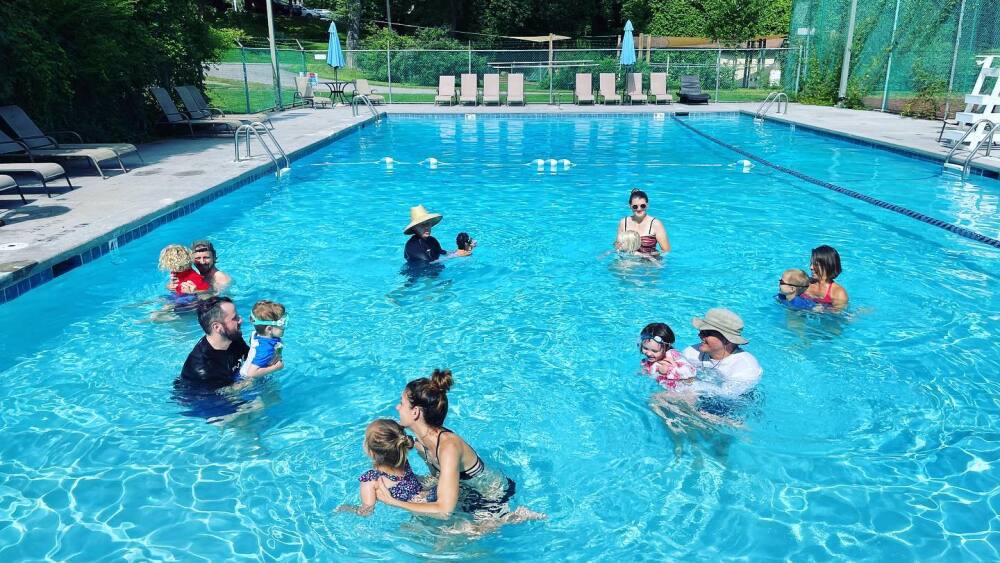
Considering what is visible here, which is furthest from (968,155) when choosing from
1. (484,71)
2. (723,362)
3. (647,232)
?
(484,71)

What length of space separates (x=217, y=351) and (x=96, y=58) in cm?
1151

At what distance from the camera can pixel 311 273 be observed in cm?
823

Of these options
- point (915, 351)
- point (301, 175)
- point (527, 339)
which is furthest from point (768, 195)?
point (301, 175)

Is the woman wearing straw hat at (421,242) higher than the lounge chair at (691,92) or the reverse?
the reverse

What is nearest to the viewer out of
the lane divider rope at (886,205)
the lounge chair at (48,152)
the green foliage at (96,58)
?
the lane divider rope at (886,205)

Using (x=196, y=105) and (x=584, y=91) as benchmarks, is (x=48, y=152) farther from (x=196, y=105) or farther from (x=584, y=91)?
(x=584, y=91)

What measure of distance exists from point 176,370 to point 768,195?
981 cm

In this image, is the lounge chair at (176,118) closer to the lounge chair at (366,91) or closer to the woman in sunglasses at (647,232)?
the lounge chair at (366,91)

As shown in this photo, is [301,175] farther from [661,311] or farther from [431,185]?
[661,311]

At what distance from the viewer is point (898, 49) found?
70.2 feet

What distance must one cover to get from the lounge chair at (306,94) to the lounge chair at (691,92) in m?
12.8

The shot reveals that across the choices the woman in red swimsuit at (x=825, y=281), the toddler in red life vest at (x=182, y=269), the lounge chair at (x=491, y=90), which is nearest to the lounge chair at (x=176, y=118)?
the toddler in red life vest at (x=182, y=269)

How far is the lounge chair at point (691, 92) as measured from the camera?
26.3 m

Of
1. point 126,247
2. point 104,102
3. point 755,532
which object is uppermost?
point 104,102
